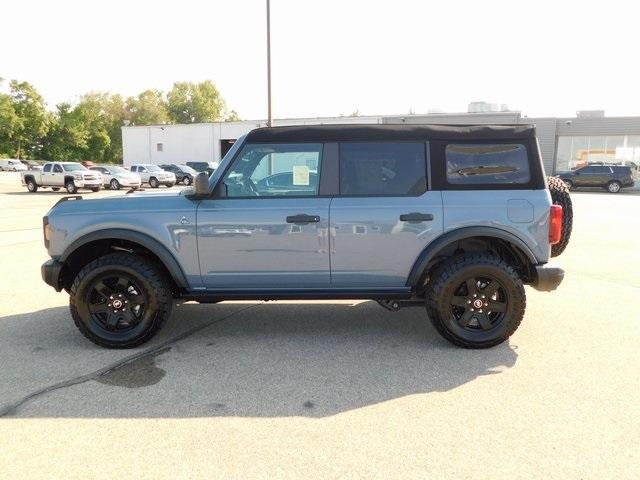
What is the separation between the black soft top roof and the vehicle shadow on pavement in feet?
5.80

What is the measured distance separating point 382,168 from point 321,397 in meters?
1.95

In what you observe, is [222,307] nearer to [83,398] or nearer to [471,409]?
[83,398]

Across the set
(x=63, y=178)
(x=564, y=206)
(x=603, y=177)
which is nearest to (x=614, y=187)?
(x=603, y=177)

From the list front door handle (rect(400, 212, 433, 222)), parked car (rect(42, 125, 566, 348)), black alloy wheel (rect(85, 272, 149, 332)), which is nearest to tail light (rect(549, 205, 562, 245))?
parked car (rect(42, 125, 566, 348))

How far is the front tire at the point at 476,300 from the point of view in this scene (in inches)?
166

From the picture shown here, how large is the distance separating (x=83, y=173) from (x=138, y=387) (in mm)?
25653

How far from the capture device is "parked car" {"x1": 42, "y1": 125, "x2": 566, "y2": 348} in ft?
13.9

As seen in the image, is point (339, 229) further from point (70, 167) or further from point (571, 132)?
point (571, 132)

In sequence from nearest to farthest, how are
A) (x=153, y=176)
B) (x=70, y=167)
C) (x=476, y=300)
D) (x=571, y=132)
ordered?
1. (x=476, y=300)
2. (x=70, y=167)
3. (x=153, y=176)
4. (x=571, y=132)

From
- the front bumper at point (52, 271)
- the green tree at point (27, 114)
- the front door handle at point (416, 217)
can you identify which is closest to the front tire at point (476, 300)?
the front door handle at point (416, 217)

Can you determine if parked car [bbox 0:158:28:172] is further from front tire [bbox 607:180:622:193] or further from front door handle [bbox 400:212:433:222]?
front door handle [bbox 400:212:433:222]

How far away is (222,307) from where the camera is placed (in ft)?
18.8

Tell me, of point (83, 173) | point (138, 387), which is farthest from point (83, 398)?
point (83, 173)

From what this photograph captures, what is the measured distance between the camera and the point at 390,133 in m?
4.35
